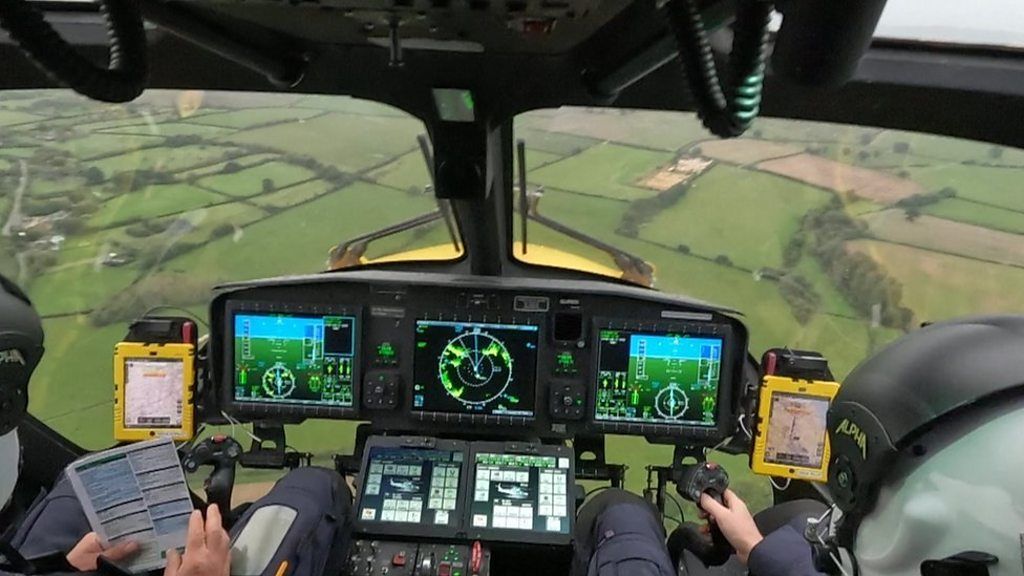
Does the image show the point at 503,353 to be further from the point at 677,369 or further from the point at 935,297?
the point at 935,297

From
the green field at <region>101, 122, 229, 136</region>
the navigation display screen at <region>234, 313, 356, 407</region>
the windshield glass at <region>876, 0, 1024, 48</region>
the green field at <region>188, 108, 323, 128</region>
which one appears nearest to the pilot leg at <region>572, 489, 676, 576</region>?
the navigation display screen at <region>234, 313, 356, 407</region>

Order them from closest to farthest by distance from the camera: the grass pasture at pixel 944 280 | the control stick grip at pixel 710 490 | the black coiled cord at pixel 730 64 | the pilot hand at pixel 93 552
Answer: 1. the black coiled cord at pixel 730 64
2. the pilot hand at pixel 93 552
3. the control stick grip at pixel 710 490
4. the grass pasture at pixel 944 280

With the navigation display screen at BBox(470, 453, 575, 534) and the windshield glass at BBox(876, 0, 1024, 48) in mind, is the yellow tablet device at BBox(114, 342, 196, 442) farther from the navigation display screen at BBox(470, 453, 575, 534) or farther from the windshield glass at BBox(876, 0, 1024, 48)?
the windshield glass at BBox(876, 0, 1024, 48)

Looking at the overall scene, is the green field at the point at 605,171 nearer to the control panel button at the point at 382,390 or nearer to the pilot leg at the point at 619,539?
the control panel button at the point at 382,390

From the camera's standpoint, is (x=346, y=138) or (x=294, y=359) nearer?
(x=294, y=359)

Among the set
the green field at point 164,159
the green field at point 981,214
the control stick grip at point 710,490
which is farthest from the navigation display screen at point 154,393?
the green field at point 981,214

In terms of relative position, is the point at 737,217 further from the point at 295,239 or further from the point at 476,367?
the point at 295,239

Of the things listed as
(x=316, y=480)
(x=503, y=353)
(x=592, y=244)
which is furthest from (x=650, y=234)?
(x=316, y=480)

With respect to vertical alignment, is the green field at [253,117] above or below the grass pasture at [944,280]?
above

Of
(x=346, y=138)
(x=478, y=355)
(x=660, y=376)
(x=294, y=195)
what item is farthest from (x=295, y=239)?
(x=660, y=376)
